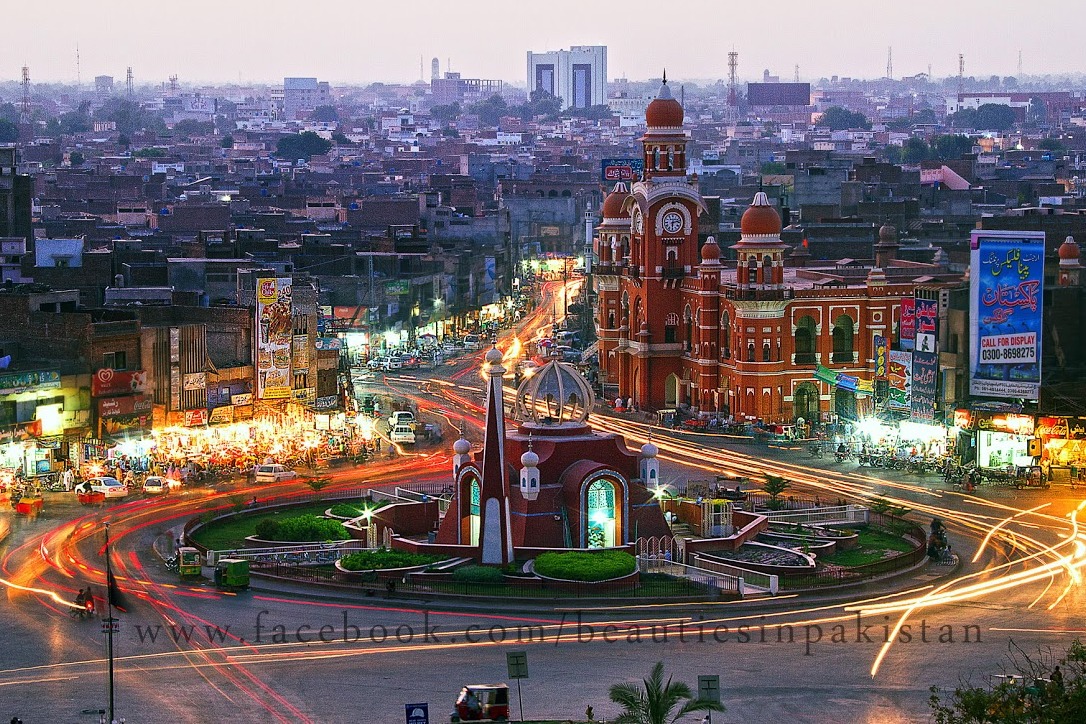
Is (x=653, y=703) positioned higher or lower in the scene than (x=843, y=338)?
lower

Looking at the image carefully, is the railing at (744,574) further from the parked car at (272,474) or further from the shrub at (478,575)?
the parked car at (272,474)

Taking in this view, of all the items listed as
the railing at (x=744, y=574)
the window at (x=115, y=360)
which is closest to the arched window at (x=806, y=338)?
the window at (x=115, y=360)

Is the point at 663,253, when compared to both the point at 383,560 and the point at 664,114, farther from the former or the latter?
the point at 383,560

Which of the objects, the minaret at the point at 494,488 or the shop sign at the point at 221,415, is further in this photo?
the shop sign at the point at 221,415

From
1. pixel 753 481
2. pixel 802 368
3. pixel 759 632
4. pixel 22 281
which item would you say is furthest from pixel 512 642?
pixel 22 281

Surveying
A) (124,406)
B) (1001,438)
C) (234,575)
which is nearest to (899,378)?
(1001,438)
